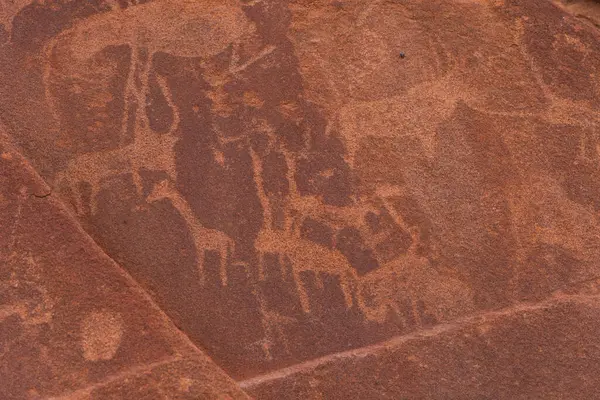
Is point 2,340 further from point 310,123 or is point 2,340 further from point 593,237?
point 593,237

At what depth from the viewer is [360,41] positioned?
3.01 meters

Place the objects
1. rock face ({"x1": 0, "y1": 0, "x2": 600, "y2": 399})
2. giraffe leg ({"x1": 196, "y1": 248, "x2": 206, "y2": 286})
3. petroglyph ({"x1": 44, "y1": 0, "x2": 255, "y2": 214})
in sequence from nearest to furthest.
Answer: rock face ({"x1": 0, "y1": 0, "x2": 600, "y2": 399}) < giraffe leg ({"x1": 196, "y1": 248, "x2": 206, "y2": 286}) < petroglyph ({"x1": 44, "y1": 0, "x2": 255, "y2": 214})

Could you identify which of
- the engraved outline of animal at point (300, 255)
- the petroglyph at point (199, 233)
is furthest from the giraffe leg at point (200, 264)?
the engraved outline of animal at point (300, 255)

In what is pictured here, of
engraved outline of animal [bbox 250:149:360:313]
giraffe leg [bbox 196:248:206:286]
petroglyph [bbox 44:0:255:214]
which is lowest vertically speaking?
engraved outline of animal [bbox 250:149:360:313]

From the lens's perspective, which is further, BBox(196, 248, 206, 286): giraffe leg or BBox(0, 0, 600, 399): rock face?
BBox(196, 248, 206, 286): giraffe leg

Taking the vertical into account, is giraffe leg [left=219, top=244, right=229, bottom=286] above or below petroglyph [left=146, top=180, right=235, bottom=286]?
below

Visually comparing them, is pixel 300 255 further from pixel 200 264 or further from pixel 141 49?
pixel 141 49

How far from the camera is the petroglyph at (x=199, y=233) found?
2693 millimetres

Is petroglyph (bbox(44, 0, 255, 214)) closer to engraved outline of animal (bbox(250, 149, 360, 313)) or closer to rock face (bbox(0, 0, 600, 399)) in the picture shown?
rock face (bbox(0, 0, 600, 399))

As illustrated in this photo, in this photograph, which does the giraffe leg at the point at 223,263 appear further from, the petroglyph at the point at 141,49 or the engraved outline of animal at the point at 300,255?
the petroglyph at the point at 141,49

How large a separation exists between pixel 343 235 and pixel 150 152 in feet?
2.42

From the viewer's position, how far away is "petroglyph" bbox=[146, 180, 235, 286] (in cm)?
269

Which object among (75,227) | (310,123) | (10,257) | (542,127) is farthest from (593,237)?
(10,257)

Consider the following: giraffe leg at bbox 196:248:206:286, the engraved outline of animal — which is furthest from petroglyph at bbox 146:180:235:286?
the engraved outline of animal
